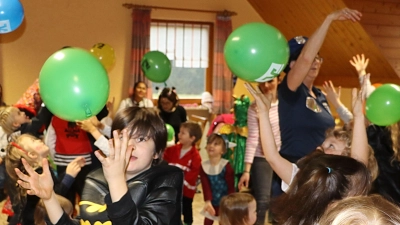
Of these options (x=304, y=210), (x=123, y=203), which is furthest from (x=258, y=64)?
(x=123, y=203)

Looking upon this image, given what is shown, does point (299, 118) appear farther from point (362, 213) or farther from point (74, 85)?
point (362, 213)

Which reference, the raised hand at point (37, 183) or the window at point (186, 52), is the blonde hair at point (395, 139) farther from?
the window at point (186, 52)

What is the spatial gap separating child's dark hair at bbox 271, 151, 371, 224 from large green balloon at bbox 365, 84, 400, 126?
1.21 metres

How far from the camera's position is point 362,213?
38.6 inches

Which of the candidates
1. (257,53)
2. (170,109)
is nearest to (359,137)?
(257,53)

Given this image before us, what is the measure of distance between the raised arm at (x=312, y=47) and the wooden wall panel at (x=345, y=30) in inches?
145

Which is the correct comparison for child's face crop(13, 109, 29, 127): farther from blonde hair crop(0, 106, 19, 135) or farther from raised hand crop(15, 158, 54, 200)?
raised hand crop(15, 158, 54, 200)

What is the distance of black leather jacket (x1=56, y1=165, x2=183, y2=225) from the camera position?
63.1 inches

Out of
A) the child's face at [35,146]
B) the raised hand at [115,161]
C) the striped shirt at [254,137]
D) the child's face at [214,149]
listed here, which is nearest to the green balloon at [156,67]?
the child's face at [214,149]

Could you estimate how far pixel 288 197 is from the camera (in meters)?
1.66

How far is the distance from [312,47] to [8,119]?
227 cm

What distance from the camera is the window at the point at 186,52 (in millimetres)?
8148

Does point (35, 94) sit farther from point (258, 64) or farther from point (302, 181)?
point (302, 181)

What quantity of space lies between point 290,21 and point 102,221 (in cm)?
685
